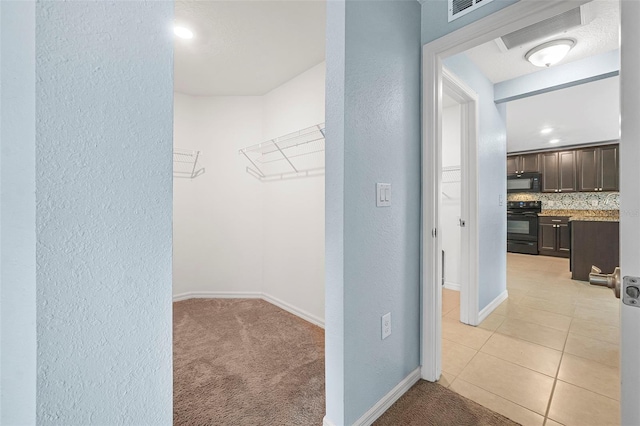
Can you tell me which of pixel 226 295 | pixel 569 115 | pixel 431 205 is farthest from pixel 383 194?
pixel 569 115

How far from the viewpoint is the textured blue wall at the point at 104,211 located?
0.42 metres

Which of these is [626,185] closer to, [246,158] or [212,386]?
[212,386]

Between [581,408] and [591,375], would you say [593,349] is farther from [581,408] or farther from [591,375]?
[581,408]

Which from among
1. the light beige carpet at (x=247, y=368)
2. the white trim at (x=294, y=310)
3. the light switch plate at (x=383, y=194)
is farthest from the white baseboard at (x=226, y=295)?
the light switch plate at (x=383, y=194)

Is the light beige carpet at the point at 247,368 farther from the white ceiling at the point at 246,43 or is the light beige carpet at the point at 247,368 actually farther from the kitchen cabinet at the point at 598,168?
the kitchen cabinet at the point at 598,168

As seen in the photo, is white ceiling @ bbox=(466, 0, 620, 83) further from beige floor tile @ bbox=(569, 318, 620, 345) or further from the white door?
beige floor tile @ bbox=(569, 318, 620, 345)

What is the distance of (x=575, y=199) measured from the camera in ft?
19.4

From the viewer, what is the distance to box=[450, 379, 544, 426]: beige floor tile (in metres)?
1.43

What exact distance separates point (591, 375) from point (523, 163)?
596 cm

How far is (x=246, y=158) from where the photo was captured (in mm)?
3287

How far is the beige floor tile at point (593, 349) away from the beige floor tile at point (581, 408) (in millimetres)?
526

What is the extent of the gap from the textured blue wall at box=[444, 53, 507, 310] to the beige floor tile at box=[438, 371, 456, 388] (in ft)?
3.53

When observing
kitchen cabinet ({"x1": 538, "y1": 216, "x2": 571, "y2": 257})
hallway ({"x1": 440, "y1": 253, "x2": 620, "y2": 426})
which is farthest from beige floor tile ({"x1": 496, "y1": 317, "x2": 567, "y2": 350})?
kitchen cabinet ({"x1": 538, "y1": 216, "x2": 571, "y2": 257})

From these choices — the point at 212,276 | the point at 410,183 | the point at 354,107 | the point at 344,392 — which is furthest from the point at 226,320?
the point at 354,107
